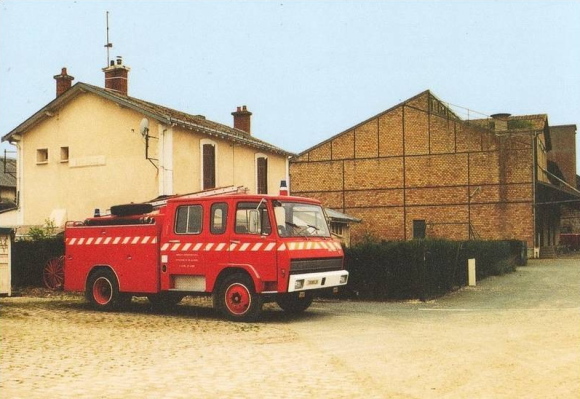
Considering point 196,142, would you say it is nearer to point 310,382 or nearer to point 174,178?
point 174,178

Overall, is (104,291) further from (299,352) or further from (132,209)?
(299,352)


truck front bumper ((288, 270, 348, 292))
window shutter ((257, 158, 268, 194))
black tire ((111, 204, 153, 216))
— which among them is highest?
window shutter ((257, 158, 268, 194))

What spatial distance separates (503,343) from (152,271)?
727 cm

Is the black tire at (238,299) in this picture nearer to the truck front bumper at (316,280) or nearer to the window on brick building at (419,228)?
the truck front bumper at (316,280)

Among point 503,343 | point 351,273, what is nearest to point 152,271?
point 351,273

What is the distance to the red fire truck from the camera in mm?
12672

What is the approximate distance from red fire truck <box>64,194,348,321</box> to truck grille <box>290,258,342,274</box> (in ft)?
0.06

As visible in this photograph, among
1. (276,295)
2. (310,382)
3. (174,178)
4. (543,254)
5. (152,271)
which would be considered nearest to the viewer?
(310,382)

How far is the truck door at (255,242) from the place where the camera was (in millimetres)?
12539

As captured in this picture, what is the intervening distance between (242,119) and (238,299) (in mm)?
20933

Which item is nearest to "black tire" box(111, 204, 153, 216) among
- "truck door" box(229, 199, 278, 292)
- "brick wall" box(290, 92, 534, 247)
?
"truck door" box(229, 199, 278, 292)

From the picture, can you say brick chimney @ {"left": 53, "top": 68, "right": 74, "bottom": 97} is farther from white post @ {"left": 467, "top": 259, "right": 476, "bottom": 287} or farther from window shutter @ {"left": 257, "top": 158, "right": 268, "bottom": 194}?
white post @ {"left": 467, "top": 259, "right": 476, "bottom": 287}

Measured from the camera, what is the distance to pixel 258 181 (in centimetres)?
2828

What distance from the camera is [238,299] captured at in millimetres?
12977
